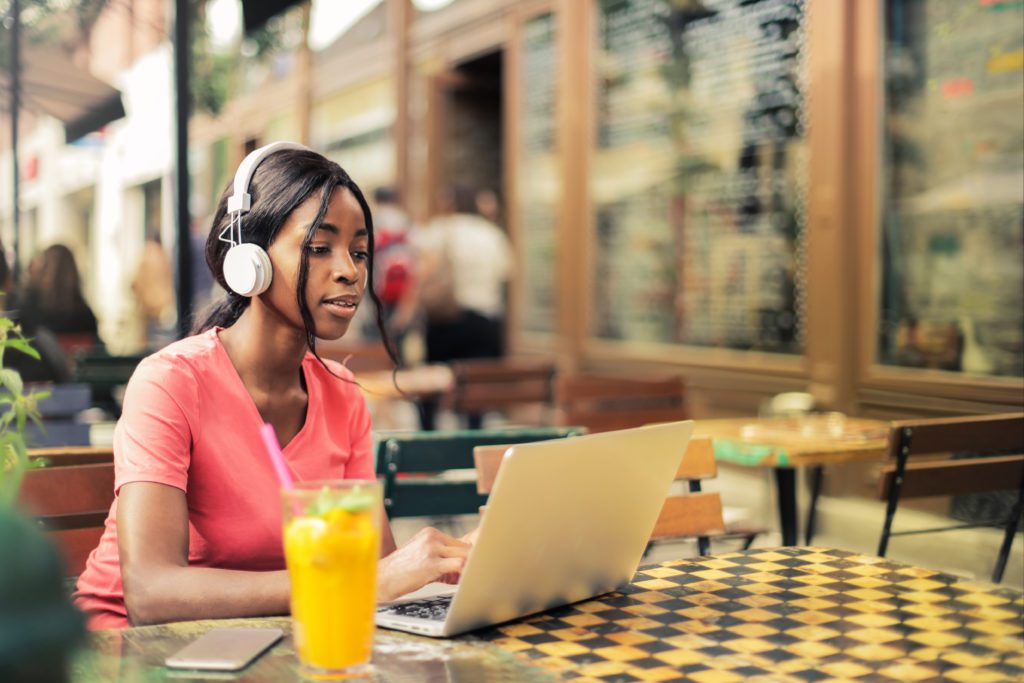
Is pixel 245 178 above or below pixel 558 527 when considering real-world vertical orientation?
above

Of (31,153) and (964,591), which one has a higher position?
(31,153)

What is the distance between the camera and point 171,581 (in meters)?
1.55

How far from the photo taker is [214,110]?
5.05 m

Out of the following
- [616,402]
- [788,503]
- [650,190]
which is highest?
[650,190]

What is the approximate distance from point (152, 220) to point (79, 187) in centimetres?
29

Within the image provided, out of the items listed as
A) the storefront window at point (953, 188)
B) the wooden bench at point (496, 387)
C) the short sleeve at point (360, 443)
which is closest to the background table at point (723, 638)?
the short sleeve at point (360, 443)

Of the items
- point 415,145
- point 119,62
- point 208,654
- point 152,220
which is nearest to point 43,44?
point 119,62

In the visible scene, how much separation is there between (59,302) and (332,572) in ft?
11.8

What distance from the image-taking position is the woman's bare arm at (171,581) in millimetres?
1523

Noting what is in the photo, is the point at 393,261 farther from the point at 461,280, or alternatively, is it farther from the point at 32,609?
the point at 32,609

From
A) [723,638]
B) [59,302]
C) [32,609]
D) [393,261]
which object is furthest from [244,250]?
[393,261]

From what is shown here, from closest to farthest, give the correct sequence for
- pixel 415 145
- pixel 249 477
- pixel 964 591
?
pixel 964 591, pixel 249 477, pixel 415 145

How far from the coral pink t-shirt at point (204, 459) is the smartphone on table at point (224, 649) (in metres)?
0.40

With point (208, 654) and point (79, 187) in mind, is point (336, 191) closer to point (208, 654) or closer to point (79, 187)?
point (208, 654)
